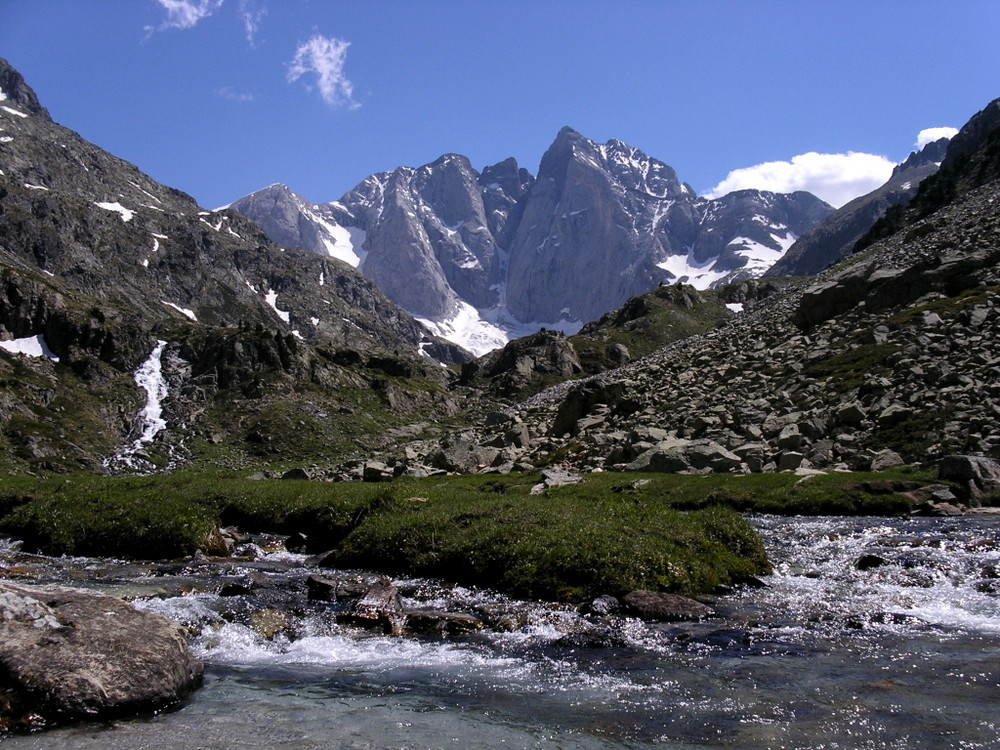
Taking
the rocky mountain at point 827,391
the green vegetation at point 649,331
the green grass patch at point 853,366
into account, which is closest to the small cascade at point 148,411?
the rocky mountain at point 827,391

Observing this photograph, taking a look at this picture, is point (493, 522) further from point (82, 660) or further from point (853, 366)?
point (853, 366)

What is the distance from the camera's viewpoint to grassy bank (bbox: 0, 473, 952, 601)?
63.1 feet

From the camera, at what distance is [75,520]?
29.2m

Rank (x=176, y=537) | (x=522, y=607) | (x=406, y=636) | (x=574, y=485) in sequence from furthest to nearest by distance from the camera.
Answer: (x=574, y=485), (x=176, y=537), (x=522, y=607), (x=406, y=636)

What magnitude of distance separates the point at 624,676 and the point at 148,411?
442ft

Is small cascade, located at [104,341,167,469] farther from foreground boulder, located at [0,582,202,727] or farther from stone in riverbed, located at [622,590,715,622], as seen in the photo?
stone in riverbed, located at [622,590,715,622]

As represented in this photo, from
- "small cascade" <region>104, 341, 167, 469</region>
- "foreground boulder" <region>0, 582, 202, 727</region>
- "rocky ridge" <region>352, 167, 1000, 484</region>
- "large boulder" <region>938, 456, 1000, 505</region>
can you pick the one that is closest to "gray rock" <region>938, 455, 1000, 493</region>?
"large boulder" <region>938, 456, 1000, 505</region>

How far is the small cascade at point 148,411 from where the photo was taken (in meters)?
101

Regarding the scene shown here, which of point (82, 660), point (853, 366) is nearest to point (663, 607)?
point (82, 660)

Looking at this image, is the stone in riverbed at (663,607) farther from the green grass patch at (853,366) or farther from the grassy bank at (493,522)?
the green grass patch at (853,366)

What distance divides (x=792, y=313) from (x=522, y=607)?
61583mm

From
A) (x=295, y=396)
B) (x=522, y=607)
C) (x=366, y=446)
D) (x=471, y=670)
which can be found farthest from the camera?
(x=295, y=396)

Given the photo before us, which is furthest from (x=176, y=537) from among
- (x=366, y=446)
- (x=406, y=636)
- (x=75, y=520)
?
(x=366, y=446)

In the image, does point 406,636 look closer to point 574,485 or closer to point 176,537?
point 176,537
